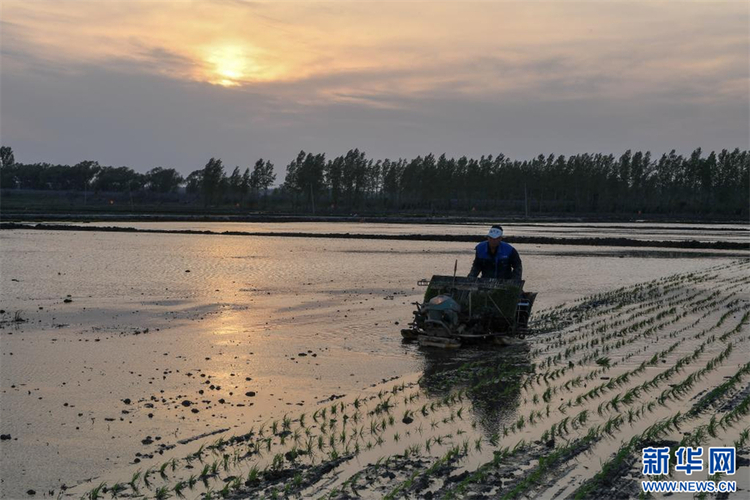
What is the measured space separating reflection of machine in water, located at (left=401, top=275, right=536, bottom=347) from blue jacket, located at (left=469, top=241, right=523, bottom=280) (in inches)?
16.3

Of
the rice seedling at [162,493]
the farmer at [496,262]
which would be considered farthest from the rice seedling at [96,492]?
the farmer at [496,262]

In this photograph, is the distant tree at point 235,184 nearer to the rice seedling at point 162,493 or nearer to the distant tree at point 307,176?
the distant tree at point 307,176

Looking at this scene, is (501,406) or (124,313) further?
(124,313)

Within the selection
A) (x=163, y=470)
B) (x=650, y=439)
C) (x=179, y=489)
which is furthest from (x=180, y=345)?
(x=650, y=439)

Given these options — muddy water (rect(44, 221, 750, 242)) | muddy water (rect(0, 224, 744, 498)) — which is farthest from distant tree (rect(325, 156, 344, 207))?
muddy water (rect(0, 224, 744, 498))

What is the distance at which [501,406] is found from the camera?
36.2 ft

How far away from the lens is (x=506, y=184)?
173875 millimetres

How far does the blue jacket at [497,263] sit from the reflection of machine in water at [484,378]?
1.41 meters

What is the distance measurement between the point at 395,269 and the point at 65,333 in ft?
65.3

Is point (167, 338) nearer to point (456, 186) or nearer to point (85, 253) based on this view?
point (85, 253)

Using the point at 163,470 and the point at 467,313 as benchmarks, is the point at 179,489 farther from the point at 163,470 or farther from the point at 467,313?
the point at 467,313

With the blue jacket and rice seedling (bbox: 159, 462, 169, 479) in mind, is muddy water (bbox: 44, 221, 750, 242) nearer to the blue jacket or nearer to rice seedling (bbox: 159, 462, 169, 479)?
the blue jacket

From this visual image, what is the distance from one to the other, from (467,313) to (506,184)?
161 m

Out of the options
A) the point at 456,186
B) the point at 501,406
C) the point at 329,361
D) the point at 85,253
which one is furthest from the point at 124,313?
the point at 456,186
